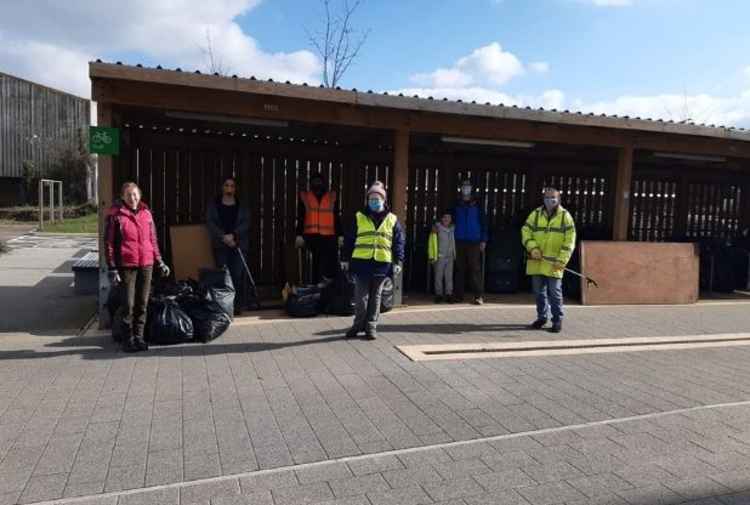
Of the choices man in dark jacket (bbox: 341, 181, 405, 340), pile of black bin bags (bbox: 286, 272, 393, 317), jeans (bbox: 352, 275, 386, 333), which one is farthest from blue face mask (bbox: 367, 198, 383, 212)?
pile of black bin bags (bbox: 286, 272, 393, 317)

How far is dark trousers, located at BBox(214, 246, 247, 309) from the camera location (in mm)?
7750

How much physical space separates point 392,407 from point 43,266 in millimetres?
11644

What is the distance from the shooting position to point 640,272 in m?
9.44

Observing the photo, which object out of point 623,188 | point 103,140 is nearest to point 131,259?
point 103,140

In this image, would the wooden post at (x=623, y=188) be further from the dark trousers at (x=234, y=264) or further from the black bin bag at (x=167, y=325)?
the black bin bag at (x=167, y=325)

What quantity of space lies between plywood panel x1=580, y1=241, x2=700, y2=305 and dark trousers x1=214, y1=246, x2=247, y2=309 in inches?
201

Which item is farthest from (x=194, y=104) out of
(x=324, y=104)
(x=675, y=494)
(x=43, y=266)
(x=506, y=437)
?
(x=43, y=266)

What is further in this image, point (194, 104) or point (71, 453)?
point (194, 104)

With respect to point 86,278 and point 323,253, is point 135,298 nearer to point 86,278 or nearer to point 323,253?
point 323,253

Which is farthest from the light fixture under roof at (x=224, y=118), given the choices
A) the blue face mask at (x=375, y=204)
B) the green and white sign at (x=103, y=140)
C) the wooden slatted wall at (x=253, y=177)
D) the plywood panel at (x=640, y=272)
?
the plywood panel at (x=640, y=272)

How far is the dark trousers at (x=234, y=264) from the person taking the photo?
305 inches

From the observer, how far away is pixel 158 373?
16.6ft

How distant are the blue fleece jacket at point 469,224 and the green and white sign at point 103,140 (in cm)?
478

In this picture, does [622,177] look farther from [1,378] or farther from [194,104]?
[1,378]
